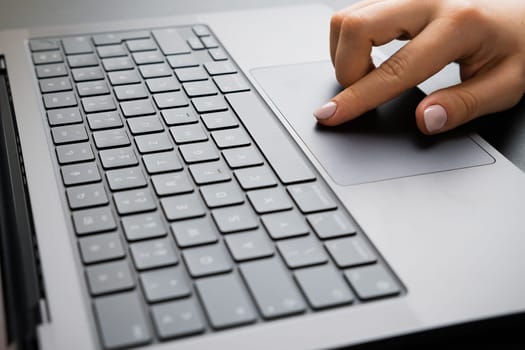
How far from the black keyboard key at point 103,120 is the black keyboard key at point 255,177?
0.43ft

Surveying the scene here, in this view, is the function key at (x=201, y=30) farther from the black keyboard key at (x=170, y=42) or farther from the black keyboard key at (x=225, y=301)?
the black keyboard key at (x=225, y=301)

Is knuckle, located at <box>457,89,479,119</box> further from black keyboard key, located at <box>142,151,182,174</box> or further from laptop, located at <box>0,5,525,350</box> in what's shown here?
black keyboard key, located at <box>142,151,182,174</box>

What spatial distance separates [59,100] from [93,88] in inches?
1.5

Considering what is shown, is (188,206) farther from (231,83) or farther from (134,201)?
(231,83)

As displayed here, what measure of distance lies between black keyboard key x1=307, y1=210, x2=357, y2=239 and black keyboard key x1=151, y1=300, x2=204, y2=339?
0.11 meters

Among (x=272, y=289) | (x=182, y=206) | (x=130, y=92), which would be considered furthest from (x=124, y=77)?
(x=272, y=289)

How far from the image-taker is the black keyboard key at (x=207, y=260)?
395 mm

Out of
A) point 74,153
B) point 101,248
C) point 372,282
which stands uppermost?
point 74,153

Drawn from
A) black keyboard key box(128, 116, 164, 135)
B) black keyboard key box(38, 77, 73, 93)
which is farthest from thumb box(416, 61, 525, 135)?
black keyboard key box(38, 77, 73, 93)

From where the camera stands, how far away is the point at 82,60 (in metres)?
0.68

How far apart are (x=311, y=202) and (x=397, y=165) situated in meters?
0.09

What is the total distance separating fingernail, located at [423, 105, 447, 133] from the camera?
0.56 meters

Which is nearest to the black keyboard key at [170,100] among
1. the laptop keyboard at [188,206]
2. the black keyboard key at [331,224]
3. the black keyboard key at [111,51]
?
the laptop keyboard at [188,206]

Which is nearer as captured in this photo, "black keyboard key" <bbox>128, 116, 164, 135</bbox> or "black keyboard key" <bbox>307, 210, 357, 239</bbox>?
"black keyboard key" <bbox>307, 210, 357, 239</bbox>
